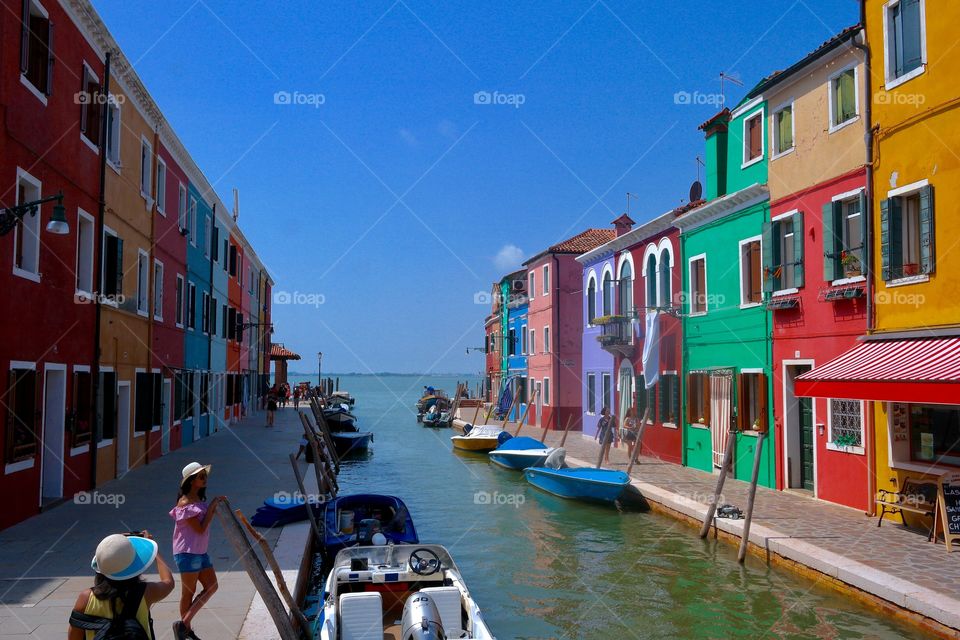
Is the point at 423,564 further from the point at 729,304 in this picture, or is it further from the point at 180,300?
the point at 180,300

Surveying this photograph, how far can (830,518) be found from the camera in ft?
40.9

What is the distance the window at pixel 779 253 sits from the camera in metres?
15.2

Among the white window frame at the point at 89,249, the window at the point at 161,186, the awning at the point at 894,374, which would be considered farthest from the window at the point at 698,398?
the window at the point at 161,186

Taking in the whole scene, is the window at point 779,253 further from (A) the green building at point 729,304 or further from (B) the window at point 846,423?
(B) the window at point 846,423

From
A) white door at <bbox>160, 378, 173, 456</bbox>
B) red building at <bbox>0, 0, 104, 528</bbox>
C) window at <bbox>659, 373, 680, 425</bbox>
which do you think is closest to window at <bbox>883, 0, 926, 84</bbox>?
window at <bbox>659, 373, 680, 425</bbox>

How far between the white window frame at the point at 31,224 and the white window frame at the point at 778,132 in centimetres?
1328

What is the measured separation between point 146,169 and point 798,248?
1461 cm

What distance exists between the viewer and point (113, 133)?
51.5 ft

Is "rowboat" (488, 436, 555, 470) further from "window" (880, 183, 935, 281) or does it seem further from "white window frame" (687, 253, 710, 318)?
"window" (880, 183, 935, 281)

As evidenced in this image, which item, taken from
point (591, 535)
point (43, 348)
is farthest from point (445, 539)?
point (43, 348)

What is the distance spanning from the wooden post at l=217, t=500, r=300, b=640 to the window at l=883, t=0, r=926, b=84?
11.4 metres

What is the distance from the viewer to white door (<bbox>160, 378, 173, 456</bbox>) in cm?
2056

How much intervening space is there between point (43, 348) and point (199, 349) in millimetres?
14266

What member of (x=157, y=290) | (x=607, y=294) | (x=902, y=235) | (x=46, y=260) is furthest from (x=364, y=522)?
(x=607, y=294)
